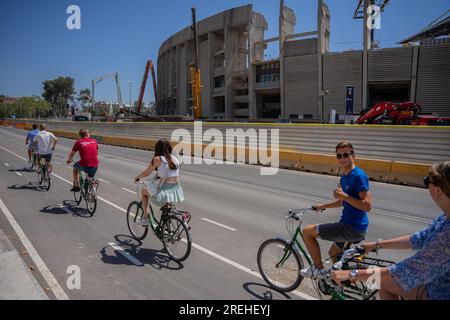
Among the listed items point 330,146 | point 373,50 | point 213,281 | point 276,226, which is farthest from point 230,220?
point 373,50

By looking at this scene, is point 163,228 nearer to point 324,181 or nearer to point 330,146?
point 324,181

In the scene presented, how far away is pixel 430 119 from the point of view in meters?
30.6

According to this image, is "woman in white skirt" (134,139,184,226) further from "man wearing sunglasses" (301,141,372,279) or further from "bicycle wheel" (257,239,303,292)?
"man wearing sunglasses" (301,141,372,279)

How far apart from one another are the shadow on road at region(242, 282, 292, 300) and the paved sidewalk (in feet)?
7.95

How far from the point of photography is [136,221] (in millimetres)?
6375

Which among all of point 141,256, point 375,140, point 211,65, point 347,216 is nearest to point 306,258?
point 347,216

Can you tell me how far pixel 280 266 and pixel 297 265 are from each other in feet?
1.01

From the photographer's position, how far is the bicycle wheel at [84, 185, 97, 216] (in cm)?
807

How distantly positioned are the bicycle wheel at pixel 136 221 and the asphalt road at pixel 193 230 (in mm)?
175

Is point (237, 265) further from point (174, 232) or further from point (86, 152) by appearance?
point (86, 152)

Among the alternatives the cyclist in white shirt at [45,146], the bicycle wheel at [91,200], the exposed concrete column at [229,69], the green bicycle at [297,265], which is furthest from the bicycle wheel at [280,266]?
the exposed concrete column at [229,69]

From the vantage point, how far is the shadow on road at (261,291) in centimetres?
433
